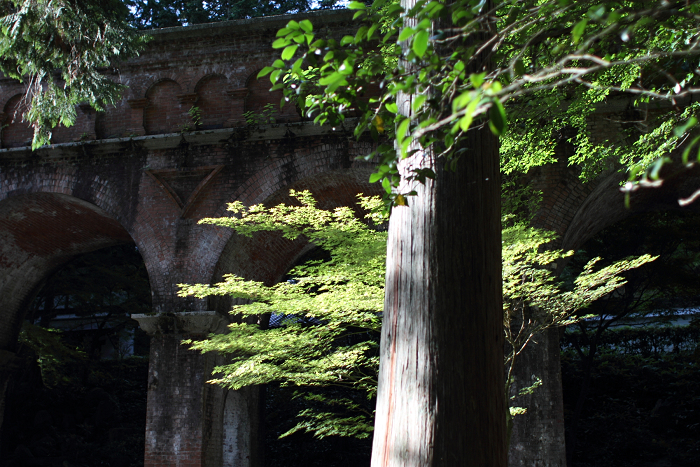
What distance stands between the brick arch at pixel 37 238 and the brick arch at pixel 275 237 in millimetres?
2533

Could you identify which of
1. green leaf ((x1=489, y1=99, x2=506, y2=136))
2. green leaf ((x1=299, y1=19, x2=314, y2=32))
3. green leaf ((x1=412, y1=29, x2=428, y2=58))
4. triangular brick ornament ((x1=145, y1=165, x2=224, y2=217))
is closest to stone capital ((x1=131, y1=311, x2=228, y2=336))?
triangular brick ornament ((x1=145, y1=165, x2=224, y2=217))

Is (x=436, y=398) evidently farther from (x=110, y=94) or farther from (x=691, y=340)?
(x=691, y=340)

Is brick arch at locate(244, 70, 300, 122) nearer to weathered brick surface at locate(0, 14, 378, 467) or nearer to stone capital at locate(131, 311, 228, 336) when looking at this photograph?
weathered brick surface at locate(0, 14, 378, 467)

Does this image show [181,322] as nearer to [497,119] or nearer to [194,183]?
[194,183]

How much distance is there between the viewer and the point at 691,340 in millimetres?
17156

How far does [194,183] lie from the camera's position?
1017 cm

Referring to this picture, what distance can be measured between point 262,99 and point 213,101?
33.5 inches

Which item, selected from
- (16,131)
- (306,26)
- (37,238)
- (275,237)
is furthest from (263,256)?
(306,26)

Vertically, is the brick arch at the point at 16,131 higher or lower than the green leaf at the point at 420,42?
higher

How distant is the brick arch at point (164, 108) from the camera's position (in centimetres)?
1057

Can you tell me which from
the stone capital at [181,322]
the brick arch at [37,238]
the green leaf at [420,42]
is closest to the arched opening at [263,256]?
the stone capital at [181,322]

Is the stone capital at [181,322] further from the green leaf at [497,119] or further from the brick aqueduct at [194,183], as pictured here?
the green leaf at [497,119]

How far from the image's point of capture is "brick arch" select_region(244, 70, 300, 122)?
10.2m

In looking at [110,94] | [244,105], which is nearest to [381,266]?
[110,94]
